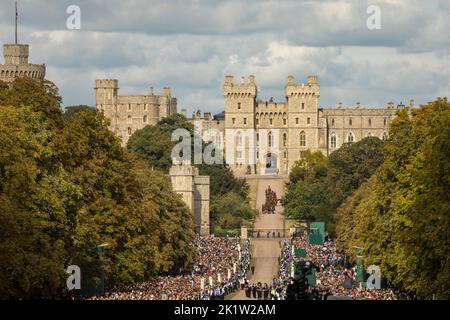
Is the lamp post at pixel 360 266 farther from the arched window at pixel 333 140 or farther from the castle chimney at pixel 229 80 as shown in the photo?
the arched window at pixel 333 140

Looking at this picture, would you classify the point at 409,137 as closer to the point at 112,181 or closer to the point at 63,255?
the point at 112,181

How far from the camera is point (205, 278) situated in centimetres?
7912

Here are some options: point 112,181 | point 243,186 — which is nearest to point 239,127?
point 243,186

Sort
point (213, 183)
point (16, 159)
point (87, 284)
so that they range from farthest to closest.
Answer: point (213, 183)
point (87, 284)
point (16, 159)

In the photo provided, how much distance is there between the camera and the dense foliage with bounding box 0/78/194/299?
165 ft

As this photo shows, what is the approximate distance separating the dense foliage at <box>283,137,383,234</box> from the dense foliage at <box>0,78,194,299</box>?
36.4 metres

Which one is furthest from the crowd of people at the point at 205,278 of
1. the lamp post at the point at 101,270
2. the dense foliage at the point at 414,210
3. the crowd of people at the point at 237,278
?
the dense foliage at the point at 414,210

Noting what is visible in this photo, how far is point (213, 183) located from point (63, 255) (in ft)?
257

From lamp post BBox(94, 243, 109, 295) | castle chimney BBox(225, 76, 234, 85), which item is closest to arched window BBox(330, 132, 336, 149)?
castle chimney BBox(225, 76, 234, 85)

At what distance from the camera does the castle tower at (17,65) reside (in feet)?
486

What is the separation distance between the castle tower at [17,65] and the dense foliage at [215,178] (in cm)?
1122

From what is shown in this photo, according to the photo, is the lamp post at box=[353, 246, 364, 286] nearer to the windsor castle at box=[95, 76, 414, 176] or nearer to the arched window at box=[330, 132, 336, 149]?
the windsor castle at box=[95, 76, 414, 176]
